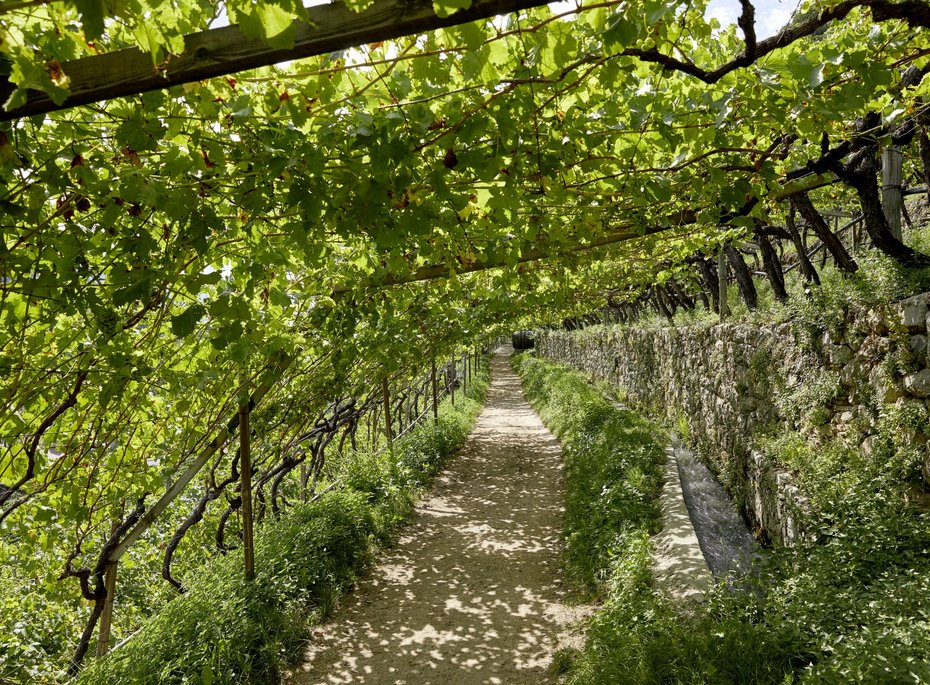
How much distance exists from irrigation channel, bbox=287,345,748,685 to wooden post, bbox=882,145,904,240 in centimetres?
349

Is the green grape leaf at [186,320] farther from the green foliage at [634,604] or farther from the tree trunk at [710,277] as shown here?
the tree trunk at [710,277]

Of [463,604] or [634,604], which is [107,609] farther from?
[634,604]

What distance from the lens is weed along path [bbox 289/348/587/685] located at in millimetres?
4410

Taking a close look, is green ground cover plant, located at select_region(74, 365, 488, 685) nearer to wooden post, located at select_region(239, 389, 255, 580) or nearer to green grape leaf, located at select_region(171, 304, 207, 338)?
wooden post, located at select_region(239, 389, 255, 580)

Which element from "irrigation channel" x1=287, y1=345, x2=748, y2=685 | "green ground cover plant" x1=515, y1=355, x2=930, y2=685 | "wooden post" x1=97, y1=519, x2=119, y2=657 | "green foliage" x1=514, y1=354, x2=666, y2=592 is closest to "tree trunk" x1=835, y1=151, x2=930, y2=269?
"green ground cover plant" x1=515, y1=355, x2=930, y2=685

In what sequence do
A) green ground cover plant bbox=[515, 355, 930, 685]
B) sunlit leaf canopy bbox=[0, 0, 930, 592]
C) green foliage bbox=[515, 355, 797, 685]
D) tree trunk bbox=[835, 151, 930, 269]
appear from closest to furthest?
sunlit leaf canopy bbox=[0, 0, 930, 592], green ground cover plant bbox=[515, 355, 930, 685], green foliage bbox=[515, 355, 797, 685], tree trunk bbox=[835, 151, 930, 269]

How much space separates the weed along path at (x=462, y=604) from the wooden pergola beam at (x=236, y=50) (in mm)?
4306

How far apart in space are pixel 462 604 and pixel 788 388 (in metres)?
3.94

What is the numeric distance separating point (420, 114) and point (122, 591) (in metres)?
7.33

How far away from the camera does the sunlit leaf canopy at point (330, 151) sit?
183 cm

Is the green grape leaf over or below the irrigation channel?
over

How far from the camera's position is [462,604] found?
545 centimetres

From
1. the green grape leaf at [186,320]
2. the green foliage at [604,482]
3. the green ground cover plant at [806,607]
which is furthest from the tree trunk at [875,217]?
the green grape leaf at [186,320]

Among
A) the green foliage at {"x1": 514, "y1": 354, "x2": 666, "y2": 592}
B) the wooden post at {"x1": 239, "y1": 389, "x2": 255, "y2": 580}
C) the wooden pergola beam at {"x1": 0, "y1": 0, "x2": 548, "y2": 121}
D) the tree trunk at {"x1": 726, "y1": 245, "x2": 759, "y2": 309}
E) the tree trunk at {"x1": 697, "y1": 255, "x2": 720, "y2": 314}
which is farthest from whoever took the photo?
the tree trunk at {"x1": 697, "y1": 255, "x2": 720, "y2": 314}
